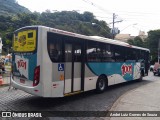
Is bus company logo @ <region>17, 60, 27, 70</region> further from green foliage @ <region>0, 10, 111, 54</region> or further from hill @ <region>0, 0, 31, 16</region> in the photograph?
hill @ <region>0, 0, 31, 16</region>

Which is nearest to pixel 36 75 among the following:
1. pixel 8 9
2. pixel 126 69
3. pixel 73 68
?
pixel 73 68

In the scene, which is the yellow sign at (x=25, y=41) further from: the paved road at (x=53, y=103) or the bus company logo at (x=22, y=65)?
the paved road at (x=53, y=103)

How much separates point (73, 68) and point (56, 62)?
1112 mm

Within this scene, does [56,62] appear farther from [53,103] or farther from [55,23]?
[55,23]

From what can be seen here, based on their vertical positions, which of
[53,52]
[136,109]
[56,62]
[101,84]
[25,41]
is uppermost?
[25,41]

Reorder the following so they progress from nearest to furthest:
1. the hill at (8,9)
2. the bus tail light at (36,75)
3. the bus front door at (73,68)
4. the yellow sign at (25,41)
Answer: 1. the bus tail light at (36,75)
2. the yellow sign at (25,41)
3. the bus front door at (73,68)
4. the hill at (8,9)

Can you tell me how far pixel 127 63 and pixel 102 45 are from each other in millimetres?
4043

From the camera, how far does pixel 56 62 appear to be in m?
7.86

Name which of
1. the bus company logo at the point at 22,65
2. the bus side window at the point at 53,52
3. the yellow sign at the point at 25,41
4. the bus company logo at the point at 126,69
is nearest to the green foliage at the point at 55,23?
the bus company logo at the point at 126,69

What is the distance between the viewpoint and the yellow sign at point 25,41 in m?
7.59

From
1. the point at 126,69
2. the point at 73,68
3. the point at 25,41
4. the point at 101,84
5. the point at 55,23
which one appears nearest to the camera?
the point at 25,41

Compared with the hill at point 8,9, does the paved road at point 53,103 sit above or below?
below

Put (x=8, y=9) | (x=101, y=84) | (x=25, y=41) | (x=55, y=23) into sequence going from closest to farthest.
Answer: (x=25, y=41), (x=101, y=84), (x=55, y=23), (x=8, y=9)

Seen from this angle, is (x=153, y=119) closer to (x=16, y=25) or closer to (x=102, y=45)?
(x=102, y=45)
